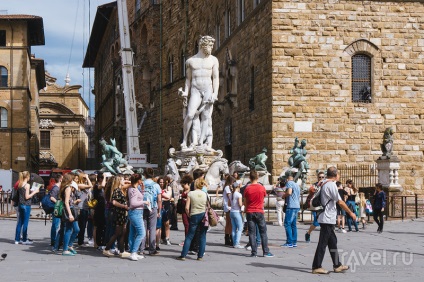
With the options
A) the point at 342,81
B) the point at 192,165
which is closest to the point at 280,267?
the point at 192,165

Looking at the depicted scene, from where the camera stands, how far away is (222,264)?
1120cm

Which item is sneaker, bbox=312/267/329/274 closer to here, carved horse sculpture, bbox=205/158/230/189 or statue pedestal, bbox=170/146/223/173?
carved horse sculpture, bbox=205/158/230/189

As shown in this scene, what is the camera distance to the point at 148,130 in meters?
46.8

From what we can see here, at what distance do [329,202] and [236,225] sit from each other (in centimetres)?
322

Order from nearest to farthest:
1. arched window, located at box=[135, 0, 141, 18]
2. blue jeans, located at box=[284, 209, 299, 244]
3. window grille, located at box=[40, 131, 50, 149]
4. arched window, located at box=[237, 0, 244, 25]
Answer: blue jeans, located at box=[284, 209, 299, 244] < arched window, located at box=[237, 0, 244, 25] < arched window, located at box=[135, 0, 141, 18] < window grille, located at box=[40, 131, 50, 149]

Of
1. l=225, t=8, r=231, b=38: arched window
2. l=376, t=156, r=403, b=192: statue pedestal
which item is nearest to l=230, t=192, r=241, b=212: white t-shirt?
l=376, t=156, r=403, b=192: statue pedestal

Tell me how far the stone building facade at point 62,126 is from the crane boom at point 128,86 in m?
40.4

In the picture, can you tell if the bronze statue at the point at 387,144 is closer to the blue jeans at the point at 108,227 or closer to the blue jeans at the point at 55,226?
the blue jeans at the point at 108,227

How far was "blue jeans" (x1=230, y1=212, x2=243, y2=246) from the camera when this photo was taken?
1324 cm

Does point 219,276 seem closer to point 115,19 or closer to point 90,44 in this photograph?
point 115,19

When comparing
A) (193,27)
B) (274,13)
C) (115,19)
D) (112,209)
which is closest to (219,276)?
(112,209)

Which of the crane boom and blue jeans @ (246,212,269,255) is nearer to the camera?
blue jeans @ (246,212,269,255)

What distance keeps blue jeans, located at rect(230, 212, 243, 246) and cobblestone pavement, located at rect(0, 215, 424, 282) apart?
224mm

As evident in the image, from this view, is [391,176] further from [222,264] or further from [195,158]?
[222,264]
